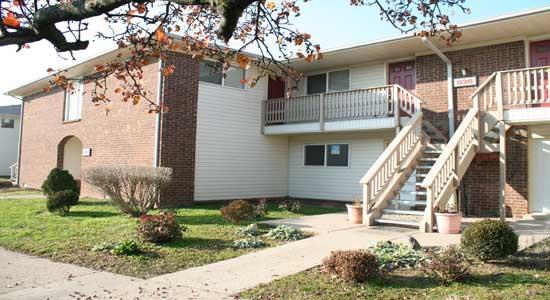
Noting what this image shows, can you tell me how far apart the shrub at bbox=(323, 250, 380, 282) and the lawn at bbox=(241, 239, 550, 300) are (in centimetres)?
10

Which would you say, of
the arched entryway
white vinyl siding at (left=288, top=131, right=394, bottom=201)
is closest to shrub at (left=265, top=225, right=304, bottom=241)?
white vinyl siding at (left=288, top=131, right=394, bottom=201)

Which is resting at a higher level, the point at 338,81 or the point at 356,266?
the point at 338,81

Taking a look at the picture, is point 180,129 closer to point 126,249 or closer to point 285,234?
point 285,234

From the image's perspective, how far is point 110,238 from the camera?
9.21 metres

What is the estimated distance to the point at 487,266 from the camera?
682cm

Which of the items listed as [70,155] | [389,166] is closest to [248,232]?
[389,166]

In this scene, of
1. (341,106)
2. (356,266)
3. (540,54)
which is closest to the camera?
(356,266)

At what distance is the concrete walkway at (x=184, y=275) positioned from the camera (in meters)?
5.70

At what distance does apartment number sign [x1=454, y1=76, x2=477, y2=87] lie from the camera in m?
13.5

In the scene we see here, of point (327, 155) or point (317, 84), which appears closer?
point (327, 155)

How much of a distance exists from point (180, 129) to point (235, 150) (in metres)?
2.53

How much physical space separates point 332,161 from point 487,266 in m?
10.8

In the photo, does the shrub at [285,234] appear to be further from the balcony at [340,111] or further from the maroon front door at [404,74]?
the maroon front door at [404,74]

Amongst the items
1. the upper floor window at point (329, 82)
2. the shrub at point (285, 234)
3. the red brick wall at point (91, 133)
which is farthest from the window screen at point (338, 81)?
the shrub at point (285, 234)
